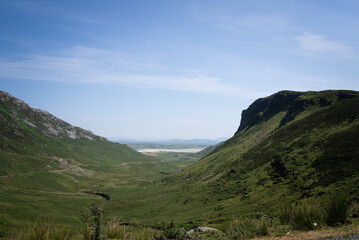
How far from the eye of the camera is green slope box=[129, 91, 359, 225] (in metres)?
54.2

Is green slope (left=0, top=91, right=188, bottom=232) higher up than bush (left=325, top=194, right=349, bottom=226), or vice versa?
bush (left=325, top=194, right=349, bottom=226)

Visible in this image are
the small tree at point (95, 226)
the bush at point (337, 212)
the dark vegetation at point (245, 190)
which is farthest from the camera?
the dark vegetation at point (245, 190)

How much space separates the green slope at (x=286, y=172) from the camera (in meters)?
54.2

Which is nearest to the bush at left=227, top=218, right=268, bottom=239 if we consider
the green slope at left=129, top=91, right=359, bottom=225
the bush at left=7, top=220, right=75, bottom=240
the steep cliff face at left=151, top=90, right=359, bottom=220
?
the bush at left=7, top=220, right=75, bottom=240

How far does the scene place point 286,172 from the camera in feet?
228

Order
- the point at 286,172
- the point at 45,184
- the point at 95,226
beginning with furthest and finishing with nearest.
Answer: the point at 45,184 < the point at 286,172 < the point at 95,226

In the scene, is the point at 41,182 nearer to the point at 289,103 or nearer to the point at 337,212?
the point at 337,212

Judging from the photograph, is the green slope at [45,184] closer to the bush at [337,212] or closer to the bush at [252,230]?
the bush at [252,230]

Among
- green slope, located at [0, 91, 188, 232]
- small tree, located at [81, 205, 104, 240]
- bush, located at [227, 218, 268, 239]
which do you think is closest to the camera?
small tree, located at [81, 205, 104, 240]

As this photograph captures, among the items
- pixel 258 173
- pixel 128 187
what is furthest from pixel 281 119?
pixel 128 187

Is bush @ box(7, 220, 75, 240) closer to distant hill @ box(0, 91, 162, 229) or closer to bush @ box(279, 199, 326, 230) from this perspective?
bush @ box(279, 199, 326, 230)

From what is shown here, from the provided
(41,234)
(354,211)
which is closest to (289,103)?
(354,211)

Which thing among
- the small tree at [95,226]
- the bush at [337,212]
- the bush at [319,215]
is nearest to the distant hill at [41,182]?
the small tree at [95,226]

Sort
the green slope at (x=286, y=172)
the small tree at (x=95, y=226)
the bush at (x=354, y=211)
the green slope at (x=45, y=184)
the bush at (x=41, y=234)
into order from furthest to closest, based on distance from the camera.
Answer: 1. the green slope at (x=45, y=184)
2. the green slope at (x=286, y=172)
3. the bush at (x=354, y=211)
4. the small tree at (x=95, y=226)
5. the bush at (x=41, y=234)
